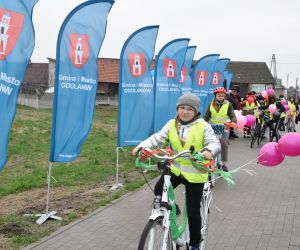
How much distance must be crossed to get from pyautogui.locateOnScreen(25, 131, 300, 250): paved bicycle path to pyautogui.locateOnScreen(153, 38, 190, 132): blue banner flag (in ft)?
9.33

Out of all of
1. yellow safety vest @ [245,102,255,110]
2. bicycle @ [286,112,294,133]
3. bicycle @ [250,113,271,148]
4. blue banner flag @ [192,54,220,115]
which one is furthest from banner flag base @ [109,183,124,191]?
bicycle @ [286,112,294,133]

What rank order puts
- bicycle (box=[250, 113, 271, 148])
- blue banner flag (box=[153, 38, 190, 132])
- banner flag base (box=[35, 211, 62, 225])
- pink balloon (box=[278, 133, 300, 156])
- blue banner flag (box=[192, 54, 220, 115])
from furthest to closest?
bicycle (box=[250, 113, 271, 148]), blue banner flag (box=[192, 54, 220, 115]), blue banner flag (box=[153, 38, 190, 132]), banner flag base (box=[35, 211, 62, 225]), pink balloon (box=[278, 133, 300, 156])

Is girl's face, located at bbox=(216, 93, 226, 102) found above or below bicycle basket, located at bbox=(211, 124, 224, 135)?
→ above

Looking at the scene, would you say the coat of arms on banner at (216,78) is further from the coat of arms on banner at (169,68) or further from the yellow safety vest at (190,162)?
the yellow safety vest at (190,162)

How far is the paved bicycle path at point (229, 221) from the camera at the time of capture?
5.83 metres

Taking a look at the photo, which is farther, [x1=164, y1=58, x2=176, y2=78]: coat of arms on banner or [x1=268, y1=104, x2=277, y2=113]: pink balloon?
[x1=268, y1=104, x2=277, y2=113]: pink balloon

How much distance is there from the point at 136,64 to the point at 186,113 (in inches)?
203

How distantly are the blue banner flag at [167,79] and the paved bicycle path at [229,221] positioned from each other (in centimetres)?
284

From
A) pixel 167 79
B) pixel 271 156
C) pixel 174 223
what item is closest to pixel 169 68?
pixel 167 79

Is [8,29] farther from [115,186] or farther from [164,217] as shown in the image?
[115,186]

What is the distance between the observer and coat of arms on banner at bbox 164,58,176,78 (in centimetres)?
1209

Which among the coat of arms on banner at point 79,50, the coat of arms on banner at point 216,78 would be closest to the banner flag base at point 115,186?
the coat of arms on banner at point 79,50

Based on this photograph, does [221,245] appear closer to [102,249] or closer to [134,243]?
[134,243]

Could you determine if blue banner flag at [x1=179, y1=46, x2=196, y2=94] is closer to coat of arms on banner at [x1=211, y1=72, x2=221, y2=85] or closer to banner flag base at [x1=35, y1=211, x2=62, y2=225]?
coat of arms on banner at [x1=211, y1=72, x2=221, y2=85]
